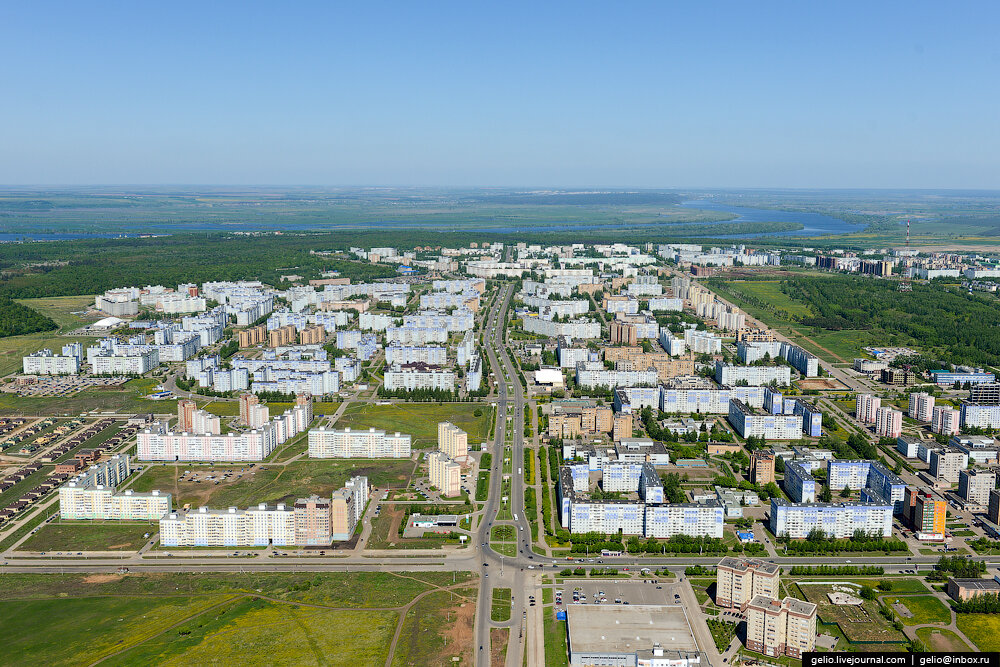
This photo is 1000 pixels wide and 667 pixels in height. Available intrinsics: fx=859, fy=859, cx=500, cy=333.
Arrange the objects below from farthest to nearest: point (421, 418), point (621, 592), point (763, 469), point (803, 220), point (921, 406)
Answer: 1. point (803, 220)
2. point (421, 418)
3. point (921, 406)
4. point (763, 469)
5. point (621, 592)

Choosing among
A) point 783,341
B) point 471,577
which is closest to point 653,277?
point 783,341

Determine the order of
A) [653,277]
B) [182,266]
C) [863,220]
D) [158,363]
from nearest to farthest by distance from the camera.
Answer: [158,363] < [653,277] < [182,266] < [863,220]

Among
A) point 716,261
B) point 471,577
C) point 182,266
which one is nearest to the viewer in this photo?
point 471,577

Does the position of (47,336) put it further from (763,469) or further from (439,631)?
(763,469)

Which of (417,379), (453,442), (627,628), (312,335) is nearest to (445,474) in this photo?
(453,442)

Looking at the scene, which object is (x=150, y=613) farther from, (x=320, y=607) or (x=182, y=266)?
(x=182, y=266)

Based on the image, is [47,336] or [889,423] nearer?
[889,423]
